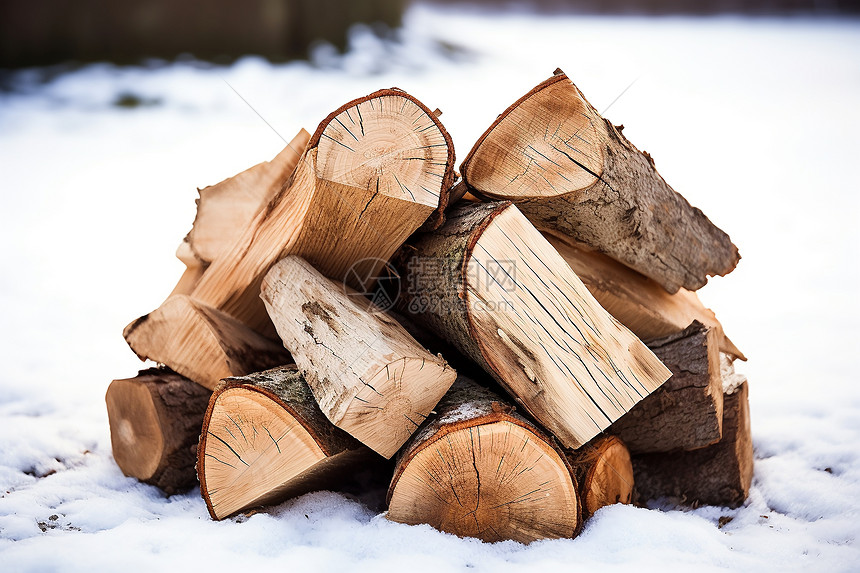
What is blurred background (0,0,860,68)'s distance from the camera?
547 cm

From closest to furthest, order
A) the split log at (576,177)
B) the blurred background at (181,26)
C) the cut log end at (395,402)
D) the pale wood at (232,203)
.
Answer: the cut log end at (395,402) < the split log at (576,177) < the pale wood at (232,203) < the blurred background at (181,26)

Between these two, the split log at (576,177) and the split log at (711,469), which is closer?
the split log at (576,177)

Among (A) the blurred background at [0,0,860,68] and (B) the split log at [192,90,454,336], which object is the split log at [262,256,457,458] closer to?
(B) the split log at [192,90,454,336]

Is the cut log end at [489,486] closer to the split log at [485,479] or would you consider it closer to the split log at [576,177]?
the split log at [485,479]

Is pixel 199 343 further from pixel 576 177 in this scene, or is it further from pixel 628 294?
pixel 628 294

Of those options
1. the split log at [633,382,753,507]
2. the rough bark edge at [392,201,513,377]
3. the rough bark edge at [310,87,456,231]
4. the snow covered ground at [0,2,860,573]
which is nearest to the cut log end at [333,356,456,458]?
the rough bark edge at [392,201,513,377]

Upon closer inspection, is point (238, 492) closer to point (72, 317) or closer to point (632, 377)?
point (632, 377)

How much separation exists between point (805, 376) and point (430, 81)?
422 cm

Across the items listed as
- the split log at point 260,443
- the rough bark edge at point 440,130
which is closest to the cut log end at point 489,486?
the split log at point 260,443

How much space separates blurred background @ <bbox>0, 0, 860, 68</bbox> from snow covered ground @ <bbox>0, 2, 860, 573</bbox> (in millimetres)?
173

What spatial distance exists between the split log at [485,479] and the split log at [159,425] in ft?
2.39

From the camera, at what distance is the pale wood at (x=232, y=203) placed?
2.07 metres

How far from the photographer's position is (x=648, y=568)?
138cm

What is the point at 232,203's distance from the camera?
2.16 m
